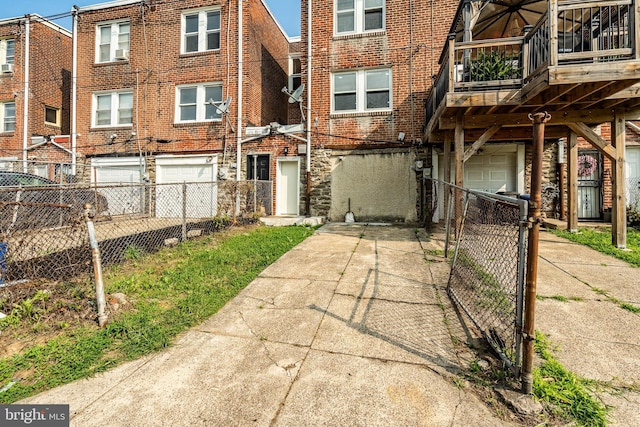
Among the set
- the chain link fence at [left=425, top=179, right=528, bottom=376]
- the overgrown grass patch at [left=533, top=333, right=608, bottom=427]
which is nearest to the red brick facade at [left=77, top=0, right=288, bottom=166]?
the chain link fence at [left=425, top=179, right=528, bottom=376]

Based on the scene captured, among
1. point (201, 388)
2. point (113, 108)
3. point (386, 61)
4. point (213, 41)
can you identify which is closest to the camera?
point (201, 388)

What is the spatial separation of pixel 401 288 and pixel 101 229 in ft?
21.4

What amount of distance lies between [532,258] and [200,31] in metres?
13.3

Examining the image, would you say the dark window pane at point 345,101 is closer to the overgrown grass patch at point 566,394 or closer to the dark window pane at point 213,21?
the dark window pane at point 213,21

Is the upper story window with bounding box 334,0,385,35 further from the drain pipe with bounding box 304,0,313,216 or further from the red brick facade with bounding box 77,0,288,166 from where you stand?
the red brick facade with bounding box 77,0,288,166

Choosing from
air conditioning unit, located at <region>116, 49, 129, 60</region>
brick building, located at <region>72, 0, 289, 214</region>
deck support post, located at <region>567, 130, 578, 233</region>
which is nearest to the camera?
deck support post, located at <region>567, 130, 578, 233</region>

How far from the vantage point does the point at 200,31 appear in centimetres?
1154

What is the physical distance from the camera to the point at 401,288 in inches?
155

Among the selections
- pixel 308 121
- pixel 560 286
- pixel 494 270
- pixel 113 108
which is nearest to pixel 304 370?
pixel 494 270

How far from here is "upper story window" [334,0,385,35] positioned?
1020 centimetres

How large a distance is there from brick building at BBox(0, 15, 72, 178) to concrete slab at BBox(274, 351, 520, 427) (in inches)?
605

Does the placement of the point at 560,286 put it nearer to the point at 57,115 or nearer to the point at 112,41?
the point at 112,41

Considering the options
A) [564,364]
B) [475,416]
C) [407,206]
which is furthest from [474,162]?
[475,416]

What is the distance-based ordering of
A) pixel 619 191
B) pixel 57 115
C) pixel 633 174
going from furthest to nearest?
1. pixel 57 115
2. pixel 633 174
3. pixel 619 191
